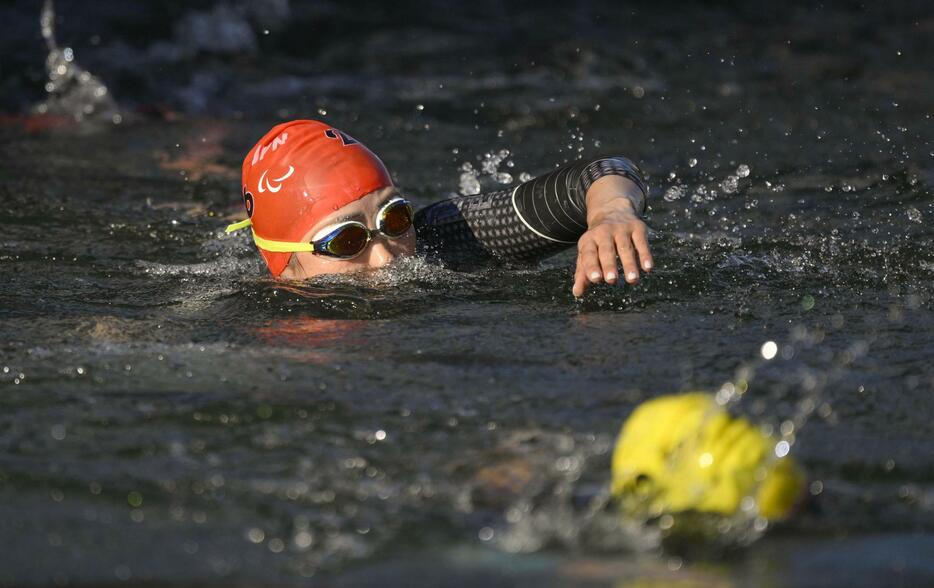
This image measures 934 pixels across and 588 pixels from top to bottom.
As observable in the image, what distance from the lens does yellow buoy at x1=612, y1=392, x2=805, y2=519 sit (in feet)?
10.3

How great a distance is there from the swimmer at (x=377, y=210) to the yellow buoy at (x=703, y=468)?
1.57 meters

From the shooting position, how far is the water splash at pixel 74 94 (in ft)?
32.4

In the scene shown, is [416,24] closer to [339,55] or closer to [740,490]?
[339,55]

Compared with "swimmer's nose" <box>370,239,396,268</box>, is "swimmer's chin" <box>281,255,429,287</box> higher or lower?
lower

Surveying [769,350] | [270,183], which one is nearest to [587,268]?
[769,350]

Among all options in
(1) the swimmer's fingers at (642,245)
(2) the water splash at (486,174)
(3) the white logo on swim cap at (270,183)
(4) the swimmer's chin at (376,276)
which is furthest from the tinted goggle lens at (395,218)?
(2) the water splash at (486,174)

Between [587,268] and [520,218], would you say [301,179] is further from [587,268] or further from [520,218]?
[587,268]

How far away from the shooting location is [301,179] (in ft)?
17.3

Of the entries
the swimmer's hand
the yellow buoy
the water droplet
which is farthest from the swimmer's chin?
the yellow buoy

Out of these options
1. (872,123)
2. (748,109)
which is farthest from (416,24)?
(872,123)

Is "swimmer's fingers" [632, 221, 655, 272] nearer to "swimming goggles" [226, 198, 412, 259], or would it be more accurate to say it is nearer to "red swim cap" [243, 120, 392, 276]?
"swimming goggles" [226, 198, 412, 259]

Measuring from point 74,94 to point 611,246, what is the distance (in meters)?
6.98

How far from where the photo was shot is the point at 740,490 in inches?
124

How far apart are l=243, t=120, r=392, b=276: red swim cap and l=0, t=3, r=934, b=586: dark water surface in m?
0.26
